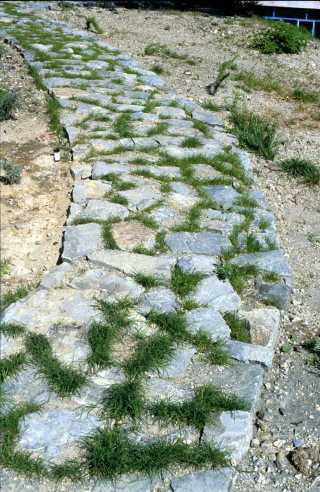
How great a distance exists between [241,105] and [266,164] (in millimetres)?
1491

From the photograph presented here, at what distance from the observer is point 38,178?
4.60 metres

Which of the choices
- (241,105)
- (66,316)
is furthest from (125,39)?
(66,316)

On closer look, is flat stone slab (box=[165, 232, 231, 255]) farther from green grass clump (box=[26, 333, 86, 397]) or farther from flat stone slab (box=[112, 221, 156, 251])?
green grass clump (box=[26, 333, 86, 397])

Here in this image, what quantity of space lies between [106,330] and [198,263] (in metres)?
0.87

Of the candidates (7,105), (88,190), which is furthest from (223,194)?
(7,105)

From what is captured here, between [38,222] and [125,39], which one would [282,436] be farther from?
[125,39]

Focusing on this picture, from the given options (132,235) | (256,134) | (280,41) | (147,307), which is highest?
(280,41)

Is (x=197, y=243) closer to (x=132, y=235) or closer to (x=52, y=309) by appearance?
(x=132, y=235)

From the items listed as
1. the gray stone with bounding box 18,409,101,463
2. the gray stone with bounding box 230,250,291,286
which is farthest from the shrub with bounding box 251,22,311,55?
the gray stone with bounding box 18,409,101,463

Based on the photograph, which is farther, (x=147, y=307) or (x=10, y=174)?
(x=10, y=174)

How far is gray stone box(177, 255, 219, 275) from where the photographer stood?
3.73m

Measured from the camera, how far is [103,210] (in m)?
4.20

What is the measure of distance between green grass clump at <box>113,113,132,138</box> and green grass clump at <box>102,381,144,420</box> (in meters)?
2.98

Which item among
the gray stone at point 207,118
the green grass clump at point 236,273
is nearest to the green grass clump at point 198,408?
the green grass clump at point 236,273
